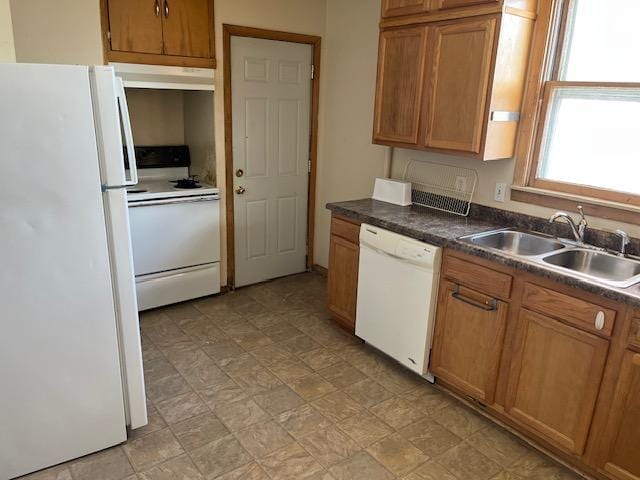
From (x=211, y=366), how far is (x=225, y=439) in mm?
697

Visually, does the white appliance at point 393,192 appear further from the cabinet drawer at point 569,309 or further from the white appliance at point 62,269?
the white appliance at point 62,269

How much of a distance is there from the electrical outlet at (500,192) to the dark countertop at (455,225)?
3.0 inches

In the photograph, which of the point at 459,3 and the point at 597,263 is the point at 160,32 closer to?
the point at 459,3

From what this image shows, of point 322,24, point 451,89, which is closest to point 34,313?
point 451,89

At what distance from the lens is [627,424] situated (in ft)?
6.48

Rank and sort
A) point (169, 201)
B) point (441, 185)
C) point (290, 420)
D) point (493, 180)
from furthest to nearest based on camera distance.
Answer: point (169, 201)
point (441, 185)
point (493, 180)
point (290, 420)

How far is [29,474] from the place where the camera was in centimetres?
213

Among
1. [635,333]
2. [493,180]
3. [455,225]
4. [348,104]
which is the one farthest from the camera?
[348,104]

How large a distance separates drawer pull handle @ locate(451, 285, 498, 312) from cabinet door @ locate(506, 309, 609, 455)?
15 cm

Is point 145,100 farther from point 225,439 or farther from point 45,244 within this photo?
point 225,439

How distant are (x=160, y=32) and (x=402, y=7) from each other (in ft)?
5.43

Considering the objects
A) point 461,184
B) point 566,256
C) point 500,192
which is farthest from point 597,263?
point 461,184

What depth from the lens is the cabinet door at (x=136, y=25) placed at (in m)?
3.16

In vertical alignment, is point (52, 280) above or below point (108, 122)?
below
